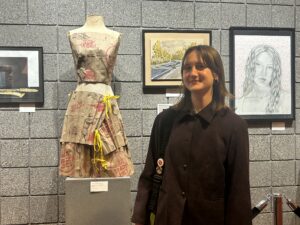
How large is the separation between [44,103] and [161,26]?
92cm

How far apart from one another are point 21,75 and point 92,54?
665 millimetres

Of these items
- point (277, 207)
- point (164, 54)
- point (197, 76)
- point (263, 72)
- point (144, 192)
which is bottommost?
point (277, 207)

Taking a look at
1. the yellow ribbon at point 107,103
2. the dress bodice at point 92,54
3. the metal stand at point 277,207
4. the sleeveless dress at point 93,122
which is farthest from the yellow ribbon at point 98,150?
the metal stand at point 277,207

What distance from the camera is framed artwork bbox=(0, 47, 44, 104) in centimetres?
229

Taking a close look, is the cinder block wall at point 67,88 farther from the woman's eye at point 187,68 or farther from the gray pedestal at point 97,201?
the woman's eye at point 187,68

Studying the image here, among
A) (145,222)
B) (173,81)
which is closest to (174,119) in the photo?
(145,222)

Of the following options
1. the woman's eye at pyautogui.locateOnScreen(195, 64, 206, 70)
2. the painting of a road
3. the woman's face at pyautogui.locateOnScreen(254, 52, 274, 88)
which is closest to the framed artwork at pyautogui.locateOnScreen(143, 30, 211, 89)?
the painting of a road

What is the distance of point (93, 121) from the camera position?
187 centimetres

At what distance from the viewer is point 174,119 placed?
1.44 m

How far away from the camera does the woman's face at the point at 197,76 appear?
1381mm

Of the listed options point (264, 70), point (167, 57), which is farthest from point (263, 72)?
point (167, 57)

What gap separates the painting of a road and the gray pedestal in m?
0.85

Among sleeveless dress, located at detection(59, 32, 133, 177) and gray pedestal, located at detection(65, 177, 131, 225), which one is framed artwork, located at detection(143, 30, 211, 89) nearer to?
sleeveless dress, located at detection(59, 32, 133, 177)

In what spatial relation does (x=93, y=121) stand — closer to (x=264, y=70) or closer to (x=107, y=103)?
(x=107, y=103)
